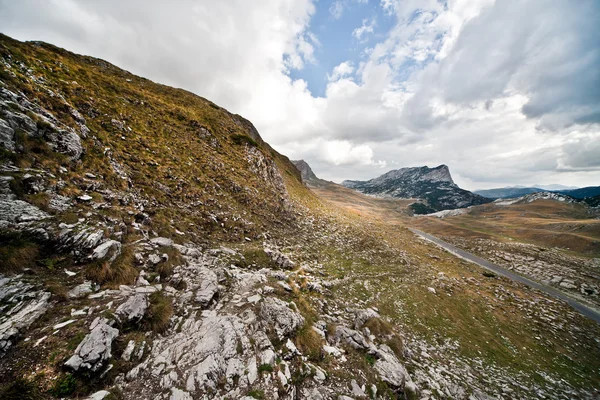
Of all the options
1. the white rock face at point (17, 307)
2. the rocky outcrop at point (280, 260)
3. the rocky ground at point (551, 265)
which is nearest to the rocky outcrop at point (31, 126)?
the white rock face at point (17, 307)

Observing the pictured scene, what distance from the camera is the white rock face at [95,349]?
6125 millimetres

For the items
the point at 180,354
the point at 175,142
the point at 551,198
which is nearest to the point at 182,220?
the point at 180,354

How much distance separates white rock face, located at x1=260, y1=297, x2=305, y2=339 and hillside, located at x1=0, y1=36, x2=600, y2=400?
0.24 ft

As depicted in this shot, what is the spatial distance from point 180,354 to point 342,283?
49.4 feet

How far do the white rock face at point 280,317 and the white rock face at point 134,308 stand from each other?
16.9ft

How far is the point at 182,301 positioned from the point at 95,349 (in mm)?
3641

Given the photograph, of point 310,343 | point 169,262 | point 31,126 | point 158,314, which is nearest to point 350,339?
point 310,343

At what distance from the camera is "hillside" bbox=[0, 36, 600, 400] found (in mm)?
6980

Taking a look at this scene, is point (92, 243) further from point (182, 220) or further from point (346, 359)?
point (346, 359)

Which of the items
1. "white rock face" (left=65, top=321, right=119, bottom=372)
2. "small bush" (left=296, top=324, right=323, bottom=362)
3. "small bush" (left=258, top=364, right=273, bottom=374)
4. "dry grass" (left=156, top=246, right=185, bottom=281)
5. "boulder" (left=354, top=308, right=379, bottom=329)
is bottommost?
"boulder" (left=354, top=308, right=379, bottom=329)

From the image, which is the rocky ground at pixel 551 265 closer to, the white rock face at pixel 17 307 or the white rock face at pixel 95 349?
the white rock face at pixel 95 349

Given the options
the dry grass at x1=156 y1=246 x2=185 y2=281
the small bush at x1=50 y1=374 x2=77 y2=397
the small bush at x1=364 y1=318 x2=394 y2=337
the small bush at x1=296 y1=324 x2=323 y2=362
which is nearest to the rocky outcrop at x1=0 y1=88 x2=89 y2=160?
the dry grass at x1=156 y1=246 x2=185 y2=281

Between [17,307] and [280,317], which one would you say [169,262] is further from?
[280,317]

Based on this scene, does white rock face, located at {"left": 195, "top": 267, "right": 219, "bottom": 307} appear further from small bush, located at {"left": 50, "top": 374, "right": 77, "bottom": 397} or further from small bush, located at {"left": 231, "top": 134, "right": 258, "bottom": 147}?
small bush, located at {"left": 231, "top": 134, "right": 258, "bottom": 147}
